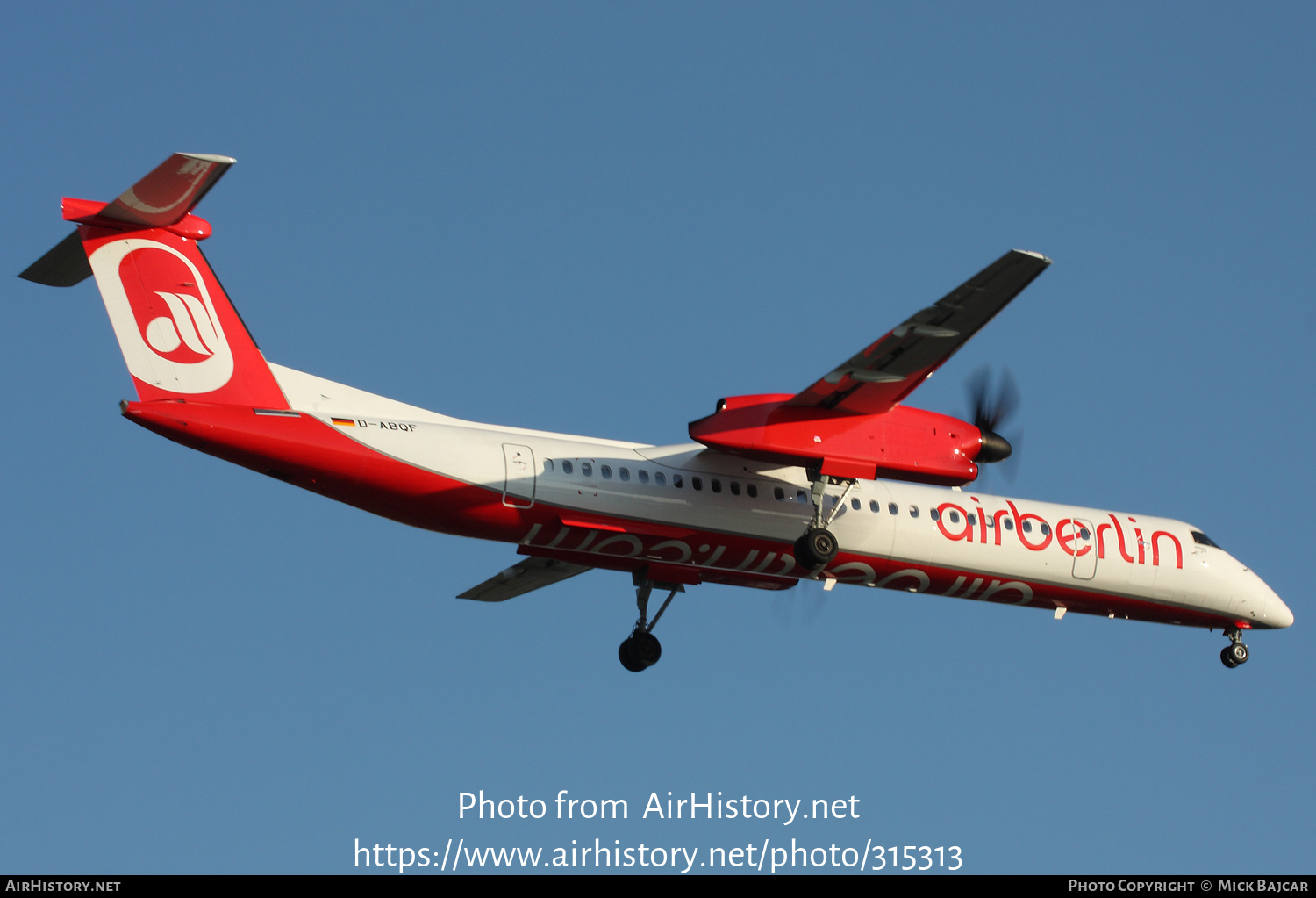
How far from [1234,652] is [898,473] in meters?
8.41

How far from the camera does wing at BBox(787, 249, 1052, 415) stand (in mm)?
17953

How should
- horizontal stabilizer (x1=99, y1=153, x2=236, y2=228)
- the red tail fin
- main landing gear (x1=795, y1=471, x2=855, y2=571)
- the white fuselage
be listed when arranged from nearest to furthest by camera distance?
1. horizontal stabilizer (x1=99, y1=153, x2=236, y2=228)
2. the red tail fin
3. the white fuselage
4. main landing gear (x1=795, y1=471, x2=855, y2=571)

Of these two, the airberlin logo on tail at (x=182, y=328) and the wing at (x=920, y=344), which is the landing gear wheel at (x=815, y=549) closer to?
the wing at (x=920, y=344)

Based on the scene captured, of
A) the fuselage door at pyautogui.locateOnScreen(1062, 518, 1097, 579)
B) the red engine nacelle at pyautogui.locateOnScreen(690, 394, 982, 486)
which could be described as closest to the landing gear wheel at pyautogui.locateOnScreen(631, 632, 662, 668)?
the red engine nacelle at pyautogui.locateOnScreen(690, 394, 982, 486)

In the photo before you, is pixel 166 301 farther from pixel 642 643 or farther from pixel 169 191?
pixel 642 643

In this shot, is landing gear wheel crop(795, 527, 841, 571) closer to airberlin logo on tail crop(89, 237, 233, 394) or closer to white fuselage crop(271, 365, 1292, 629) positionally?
white fuselage crop(271, 365, 1292, 629)

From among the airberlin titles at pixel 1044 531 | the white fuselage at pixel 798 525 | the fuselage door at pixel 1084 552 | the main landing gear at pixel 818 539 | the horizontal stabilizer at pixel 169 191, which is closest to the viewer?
the horizontal stabilizer at pixel 169 191

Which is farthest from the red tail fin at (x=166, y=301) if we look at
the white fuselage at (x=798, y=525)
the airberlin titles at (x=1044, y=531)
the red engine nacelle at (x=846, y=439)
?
the airberlin titles at (x=1044, y=531)

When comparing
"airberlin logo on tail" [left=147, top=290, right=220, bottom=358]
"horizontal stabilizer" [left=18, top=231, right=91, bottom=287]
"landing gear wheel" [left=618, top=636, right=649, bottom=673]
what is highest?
"horizontal stabilizer" [left=18, top=231, right=91, bottom=287]

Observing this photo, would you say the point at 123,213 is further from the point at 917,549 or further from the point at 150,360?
the point at 917,549

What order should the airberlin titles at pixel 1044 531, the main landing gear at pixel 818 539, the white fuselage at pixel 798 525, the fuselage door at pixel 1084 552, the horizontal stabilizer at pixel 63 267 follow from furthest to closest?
the fuselage door at pixel 1084 552 < the airberlin titles at pixel 1044 531 < the main landing gear at pixel 818 539 < the white fuselage at pixel 798 525 < the horizontal stabilizer at pixel 63 267

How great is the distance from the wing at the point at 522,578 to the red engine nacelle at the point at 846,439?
5.04 m

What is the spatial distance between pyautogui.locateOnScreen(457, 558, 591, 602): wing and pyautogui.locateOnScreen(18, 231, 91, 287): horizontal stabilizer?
29.5 ft

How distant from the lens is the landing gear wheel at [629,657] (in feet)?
74.6
